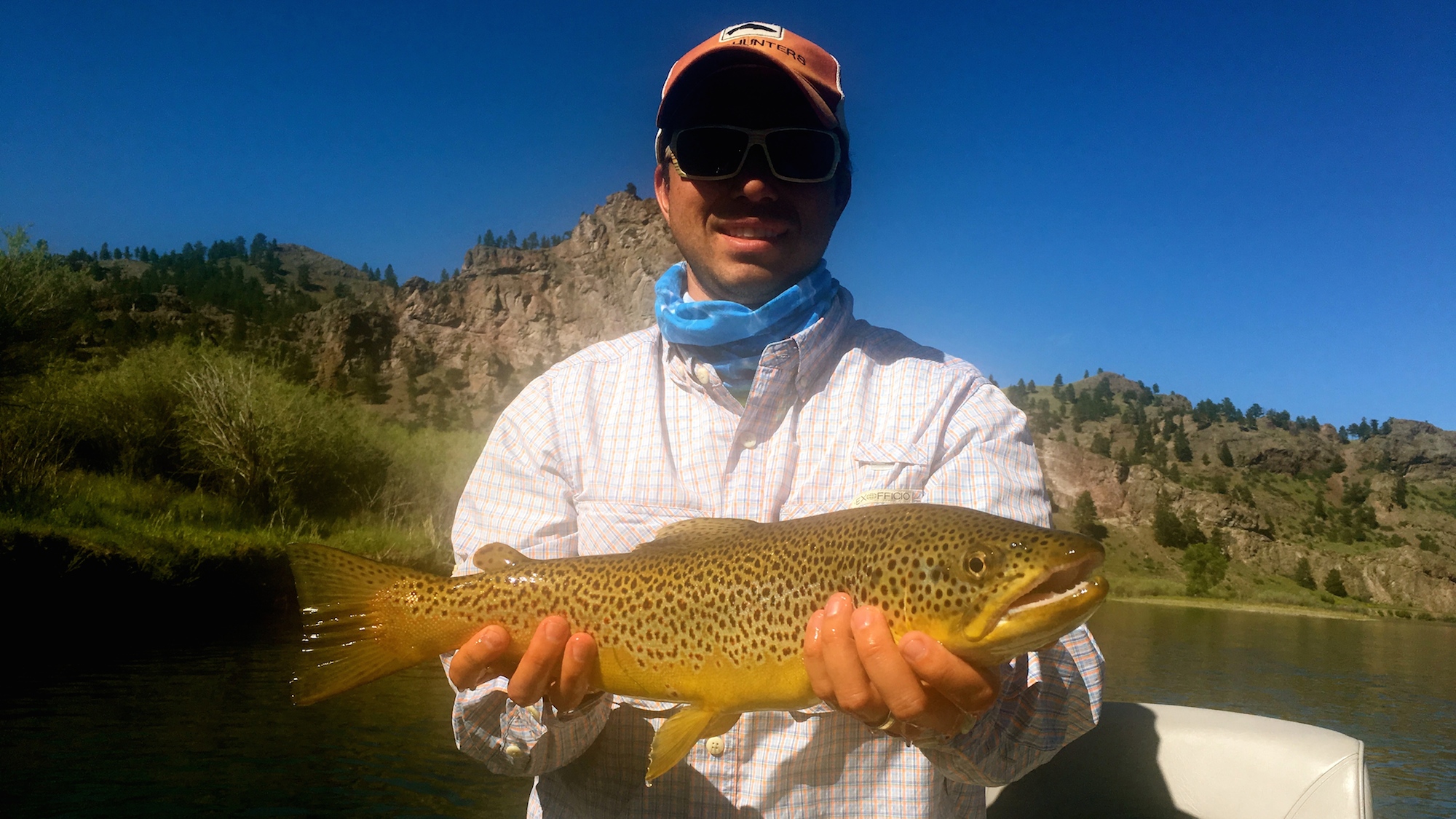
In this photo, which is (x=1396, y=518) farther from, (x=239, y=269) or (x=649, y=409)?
(x=239, y=269)

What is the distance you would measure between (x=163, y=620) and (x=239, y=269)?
19520 cm

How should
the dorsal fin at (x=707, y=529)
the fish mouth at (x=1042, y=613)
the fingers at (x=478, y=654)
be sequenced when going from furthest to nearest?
the dorsal fin at (x=707, y=529), the fingers at (x=478, y=654), the fish mouth at (x=1042, y=613)

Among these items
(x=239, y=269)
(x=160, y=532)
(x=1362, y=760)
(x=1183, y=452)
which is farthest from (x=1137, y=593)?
(x=239, y=269)

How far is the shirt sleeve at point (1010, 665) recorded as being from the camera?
282cm

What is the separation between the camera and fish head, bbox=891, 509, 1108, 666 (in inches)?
95.9

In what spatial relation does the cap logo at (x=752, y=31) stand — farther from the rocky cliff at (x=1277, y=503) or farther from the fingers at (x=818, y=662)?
the rocky cliff at (x=1277, y=503)

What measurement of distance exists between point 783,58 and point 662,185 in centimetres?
86

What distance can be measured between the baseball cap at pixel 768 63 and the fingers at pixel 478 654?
2346 millimetres

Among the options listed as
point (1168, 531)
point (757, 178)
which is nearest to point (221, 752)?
point (757, 178)

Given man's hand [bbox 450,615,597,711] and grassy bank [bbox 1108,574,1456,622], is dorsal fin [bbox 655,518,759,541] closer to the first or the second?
man's hand [bbox 450,615,597,711]

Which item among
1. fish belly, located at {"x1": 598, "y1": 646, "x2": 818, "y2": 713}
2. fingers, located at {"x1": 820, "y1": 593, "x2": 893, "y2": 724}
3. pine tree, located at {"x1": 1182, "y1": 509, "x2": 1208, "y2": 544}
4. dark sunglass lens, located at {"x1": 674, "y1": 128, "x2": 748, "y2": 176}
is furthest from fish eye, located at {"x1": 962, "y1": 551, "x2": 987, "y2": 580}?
pine tree, located at {"x1": 1182, "y1": 509, "x2": 1208, "y2": 544}

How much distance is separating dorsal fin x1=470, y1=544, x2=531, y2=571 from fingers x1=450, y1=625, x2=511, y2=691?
26cm

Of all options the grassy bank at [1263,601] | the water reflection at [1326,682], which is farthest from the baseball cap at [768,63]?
the grassy bank at [1263,601]

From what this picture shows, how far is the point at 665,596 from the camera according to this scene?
3.01 metres
